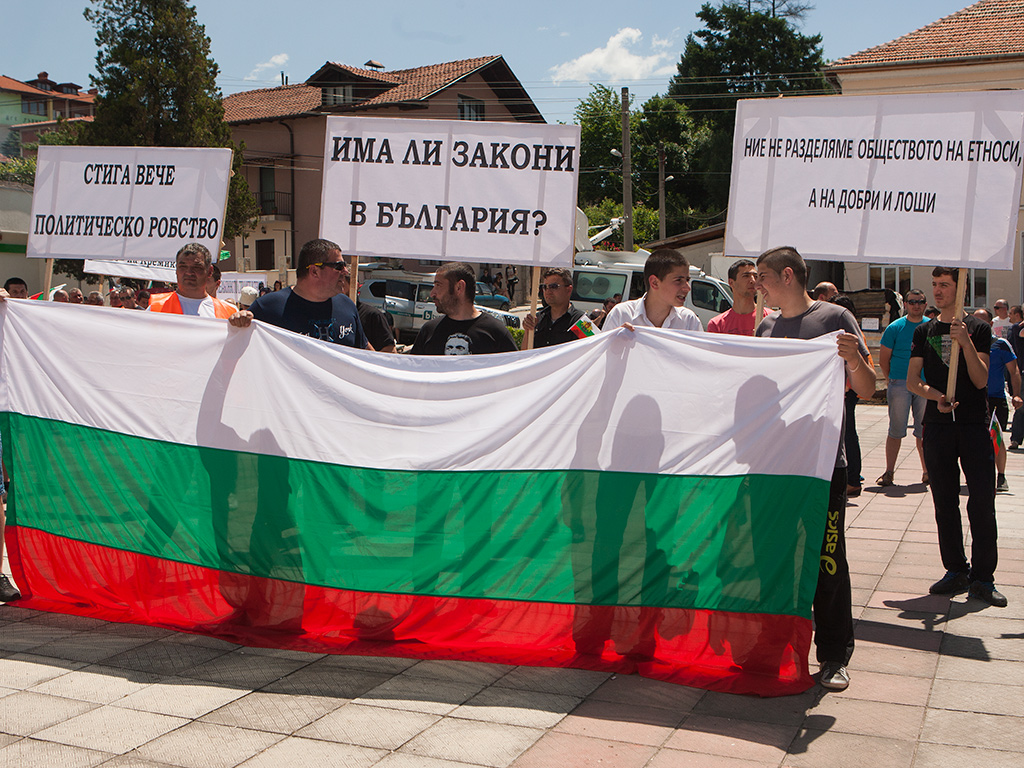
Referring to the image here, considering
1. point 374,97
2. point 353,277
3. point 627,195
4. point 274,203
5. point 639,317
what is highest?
point 374,97

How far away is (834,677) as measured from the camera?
4.18 metres

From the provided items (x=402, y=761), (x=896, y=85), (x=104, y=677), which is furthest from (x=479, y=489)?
(x=896, y=85)

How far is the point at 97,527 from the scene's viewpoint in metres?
5.16

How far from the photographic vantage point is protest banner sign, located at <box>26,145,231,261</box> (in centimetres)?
662

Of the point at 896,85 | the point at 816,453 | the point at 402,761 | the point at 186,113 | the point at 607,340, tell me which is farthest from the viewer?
the point at 186,113

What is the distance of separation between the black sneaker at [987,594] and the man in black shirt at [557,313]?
2779 mm

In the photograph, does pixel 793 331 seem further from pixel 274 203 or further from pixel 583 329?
pixel 274 203

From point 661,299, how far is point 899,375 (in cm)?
560

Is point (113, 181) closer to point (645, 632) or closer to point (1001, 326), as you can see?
point (645, 632)

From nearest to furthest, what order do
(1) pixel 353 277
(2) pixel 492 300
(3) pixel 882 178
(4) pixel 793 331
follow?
(4) pixel 793 331
(3) pixel 882 178
(1) pixel 353 277
(2) pixel 492 300

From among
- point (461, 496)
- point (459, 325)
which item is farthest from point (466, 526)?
point (459, 325)

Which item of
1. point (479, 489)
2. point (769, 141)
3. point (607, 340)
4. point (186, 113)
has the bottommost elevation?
point (479, 489)

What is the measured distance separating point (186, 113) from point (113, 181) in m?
29.6

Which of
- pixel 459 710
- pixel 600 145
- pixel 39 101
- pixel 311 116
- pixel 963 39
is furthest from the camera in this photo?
pixel 39 101
